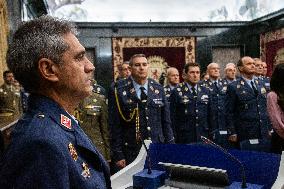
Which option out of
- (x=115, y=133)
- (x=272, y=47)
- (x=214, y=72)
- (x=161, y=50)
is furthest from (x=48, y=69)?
(x=161, y=50)

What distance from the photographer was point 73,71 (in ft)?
3.90

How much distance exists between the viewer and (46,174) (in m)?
0.96

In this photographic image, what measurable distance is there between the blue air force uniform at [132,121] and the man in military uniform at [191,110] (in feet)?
5.46

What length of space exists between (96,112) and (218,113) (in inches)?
120

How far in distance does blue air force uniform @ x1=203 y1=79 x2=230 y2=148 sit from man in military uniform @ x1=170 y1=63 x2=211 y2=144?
0.14 metres

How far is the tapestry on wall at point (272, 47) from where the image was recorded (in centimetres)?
1018

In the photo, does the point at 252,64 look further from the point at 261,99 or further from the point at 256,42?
the point at 256,42

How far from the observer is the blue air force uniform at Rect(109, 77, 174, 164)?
367cm

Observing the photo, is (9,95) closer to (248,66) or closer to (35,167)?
Answer: (248,66)

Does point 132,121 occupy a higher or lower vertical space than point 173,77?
lower

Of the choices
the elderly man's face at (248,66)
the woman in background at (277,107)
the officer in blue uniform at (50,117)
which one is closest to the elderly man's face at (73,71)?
the officer in blue uniform at (50,117)

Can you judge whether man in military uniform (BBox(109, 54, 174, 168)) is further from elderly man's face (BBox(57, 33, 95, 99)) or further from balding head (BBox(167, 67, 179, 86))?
balding head (BBox(167, 67, 179, 86))

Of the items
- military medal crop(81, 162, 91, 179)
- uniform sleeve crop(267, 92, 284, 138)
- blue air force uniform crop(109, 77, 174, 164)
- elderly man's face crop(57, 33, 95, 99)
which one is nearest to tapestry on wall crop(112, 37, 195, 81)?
blue air force uniform crop(109, 77, 174, 164)

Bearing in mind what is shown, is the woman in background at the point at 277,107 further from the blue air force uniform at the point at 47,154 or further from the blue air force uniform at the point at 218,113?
the blue air force uniform at the point at 47,154
